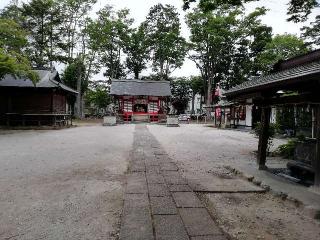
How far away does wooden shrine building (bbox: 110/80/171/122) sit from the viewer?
3791 cm

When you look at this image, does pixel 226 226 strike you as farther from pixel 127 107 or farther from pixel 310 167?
pixel 127 107

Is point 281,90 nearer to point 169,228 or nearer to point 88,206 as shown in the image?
point 169,228

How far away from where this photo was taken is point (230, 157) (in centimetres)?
1076

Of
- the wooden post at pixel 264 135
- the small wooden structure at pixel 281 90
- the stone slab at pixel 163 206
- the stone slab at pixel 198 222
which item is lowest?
the stone slab at pixel 198 222

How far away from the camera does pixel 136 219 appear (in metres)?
4.34

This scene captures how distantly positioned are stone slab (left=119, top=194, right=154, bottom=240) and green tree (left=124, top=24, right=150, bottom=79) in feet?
138

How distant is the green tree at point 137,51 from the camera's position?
4688 cm

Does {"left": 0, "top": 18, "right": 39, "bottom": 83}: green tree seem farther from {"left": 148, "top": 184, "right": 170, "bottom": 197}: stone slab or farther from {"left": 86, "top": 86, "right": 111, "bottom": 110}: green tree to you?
{"left": 86, "top": 86, "right": 111, "bottom": 110}: green tree

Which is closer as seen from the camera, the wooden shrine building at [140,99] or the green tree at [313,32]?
the green tree at [313,32]

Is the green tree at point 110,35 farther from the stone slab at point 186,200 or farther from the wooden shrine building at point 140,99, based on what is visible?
the stone slab at point 186,200

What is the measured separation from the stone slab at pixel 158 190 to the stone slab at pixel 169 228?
44.8 inches

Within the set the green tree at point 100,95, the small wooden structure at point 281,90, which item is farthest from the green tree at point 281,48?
the small wooden structure at point 281,90

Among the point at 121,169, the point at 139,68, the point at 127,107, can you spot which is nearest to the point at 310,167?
the point at 121,169

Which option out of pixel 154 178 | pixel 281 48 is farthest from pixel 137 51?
pixel 154 178
